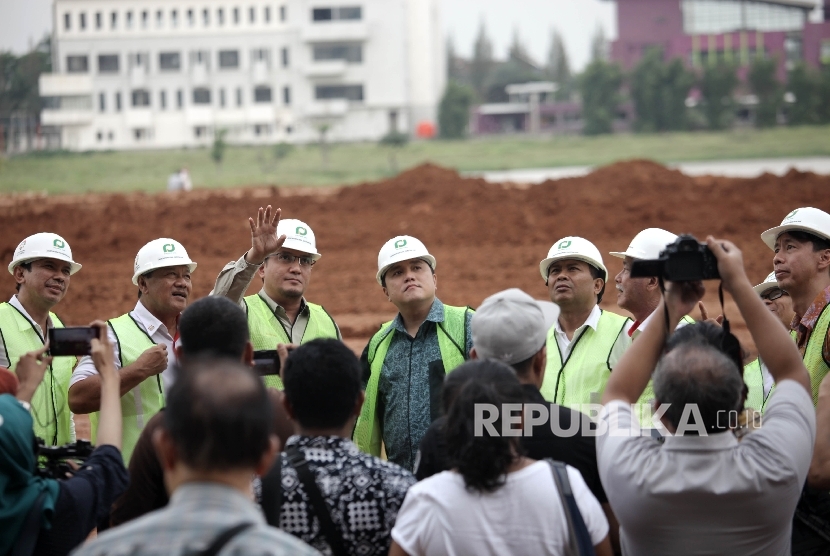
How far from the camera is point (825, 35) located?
72.9 metres

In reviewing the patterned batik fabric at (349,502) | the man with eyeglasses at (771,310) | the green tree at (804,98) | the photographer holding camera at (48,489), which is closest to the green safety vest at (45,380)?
the photographer holding camera at (48,489)

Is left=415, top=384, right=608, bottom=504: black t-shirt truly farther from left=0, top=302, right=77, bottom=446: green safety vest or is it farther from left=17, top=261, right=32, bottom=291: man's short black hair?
left=17, top=261, right=32, bottom=291: man's short black hair

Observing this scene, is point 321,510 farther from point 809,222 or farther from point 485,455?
point 809,222

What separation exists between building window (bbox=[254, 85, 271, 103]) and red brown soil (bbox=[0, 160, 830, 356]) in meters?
46.2

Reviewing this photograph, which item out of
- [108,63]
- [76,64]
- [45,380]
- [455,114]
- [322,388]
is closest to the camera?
A: [322,388]

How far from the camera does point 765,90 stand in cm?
6481

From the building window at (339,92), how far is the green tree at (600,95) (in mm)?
18170

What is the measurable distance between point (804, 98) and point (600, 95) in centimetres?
1375

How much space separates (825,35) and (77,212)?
6166 cm

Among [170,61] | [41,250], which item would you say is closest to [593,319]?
[41,250]

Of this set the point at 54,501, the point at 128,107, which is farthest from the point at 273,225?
the point at 128,107

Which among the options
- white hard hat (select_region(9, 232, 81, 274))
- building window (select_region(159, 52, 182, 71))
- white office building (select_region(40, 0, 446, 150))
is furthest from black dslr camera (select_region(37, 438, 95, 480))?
building window (select_region(159, 52, 182, 71))

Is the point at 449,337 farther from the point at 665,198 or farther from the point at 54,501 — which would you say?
the point at 665,198

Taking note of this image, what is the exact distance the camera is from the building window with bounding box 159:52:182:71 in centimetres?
7731
